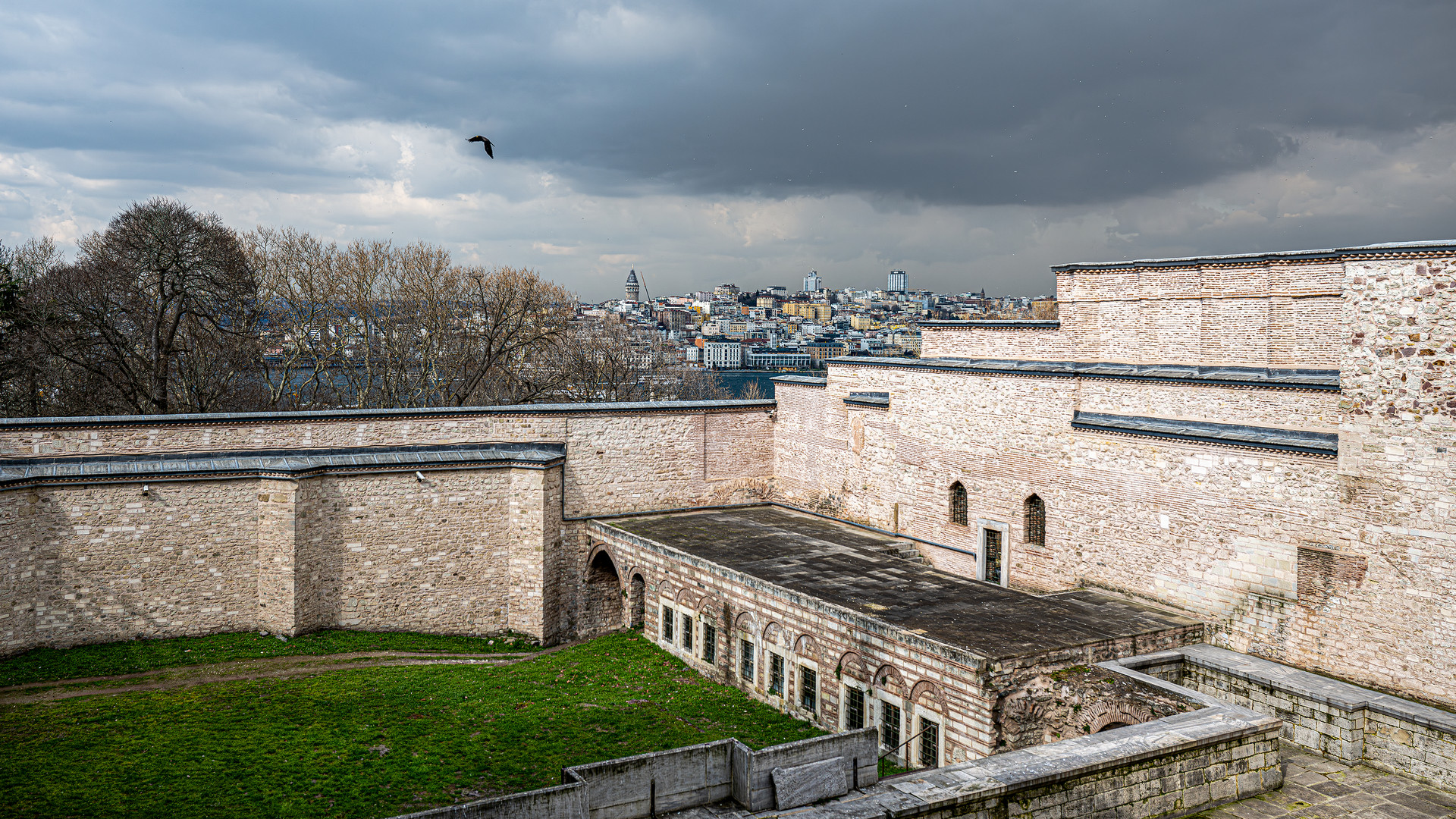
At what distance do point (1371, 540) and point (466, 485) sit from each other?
1700 cm

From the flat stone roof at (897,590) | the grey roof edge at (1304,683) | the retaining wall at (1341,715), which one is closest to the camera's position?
the retaining wall at (1341,715)

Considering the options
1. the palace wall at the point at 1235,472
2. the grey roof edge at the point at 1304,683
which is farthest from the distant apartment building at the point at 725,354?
the grey roof edge at the point at 1304,683

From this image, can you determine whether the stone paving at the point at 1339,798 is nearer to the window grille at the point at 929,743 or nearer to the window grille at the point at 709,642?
the window grille at the point at 929,743

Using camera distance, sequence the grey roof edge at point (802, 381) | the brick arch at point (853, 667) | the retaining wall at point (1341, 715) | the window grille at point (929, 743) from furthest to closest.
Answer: the grey roof edge at point (802, 381) < the brick arch at point (853, 667) < the window grille at point (929, 743) < the retaining wall at point (1341, 715)

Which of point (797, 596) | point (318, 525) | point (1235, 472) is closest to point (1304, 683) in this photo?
point (1235, 472)

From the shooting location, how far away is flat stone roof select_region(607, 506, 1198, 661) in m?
12.9

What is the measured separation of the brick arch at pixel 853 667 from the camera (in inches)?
537

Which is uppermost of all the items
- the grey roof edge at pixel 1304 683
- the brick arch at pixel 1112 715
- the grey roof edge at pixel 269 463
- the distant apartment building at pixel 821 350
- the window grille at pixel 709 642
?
the distant apartment building at pixel 821 350

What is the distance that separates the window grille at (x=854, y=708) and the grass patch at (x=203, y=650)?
8.96m

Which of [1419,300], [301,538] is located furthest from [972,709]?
[301,538]

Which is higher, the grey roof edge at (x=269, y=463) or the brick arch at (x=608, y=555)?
the grey roof edge at (x=269, y=463)

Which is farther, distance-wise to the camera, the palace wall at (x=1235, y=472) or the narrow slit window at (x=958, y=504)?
→ the narrow slit window at (x=958, y=504)

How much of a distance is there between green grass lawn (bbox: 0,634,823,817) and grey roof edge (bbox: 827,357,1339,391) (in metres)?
7.90

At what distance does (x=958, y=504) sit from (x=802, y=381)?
20.6 feet
